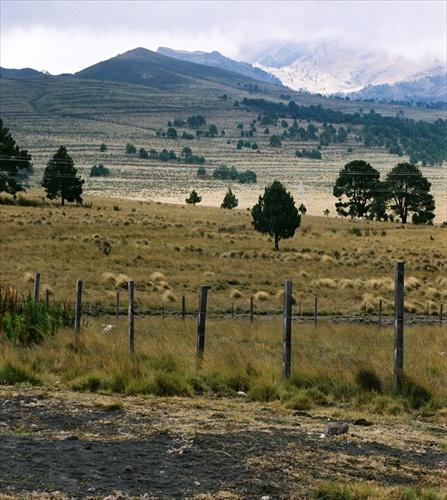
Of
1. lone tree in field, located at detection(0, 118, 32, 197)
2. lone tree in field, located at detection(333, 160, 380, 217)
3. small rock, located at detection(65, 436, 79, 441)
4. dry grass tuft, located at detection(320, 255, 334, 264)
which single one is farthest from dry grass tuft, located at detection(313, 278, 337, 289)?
lone tree in field, located at detection(333, 160, 380, 217)

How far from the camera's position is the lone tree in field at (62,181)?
280ft

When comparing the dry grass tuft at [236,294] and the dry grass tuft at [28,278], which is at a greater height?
the dry grass tuft at [28,278]

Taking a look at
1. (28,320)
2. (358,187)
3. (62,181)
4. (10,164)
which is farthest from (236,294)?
(358,187)

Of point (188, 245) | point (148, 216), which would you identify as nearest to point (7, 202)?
point (148, 216)

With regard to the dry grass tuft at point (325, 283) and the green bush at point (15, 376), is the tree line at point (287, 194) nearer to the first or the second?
the dry grass tuft at point (325, 283)

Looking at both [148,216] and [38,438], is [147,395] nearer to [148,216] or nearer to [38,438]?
[38,438]

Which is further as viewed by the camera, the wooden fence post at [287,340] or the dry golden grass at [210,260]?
the dry golden grass at [210,260]

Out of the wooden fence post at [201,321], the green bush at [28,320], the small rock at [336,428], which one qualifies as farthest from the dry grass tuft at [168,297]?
the small rock at [336,428]

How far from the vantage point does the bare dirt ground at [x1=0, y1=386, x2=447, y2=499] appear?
307 inches

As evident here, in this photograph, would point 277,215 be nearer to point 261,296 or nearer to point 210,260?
point 210,260

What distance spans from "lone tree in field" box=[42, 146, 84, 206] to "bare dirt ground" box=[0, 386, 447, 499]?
247ft

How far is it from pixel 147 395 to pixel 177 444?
3397 millimetres

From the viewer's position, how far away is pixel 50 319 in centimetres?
1802

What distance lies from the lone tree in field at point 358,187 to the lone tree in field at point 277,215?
141 ft
